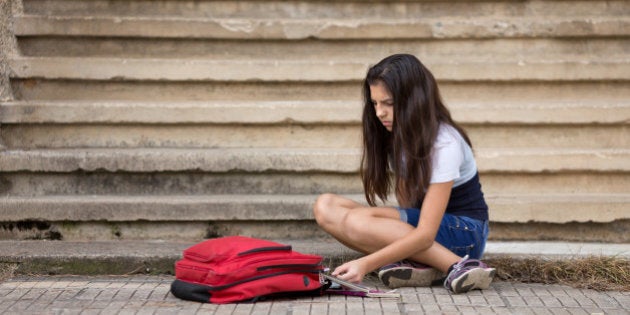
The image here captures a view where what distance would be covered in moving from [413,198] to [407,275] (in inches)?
15.5

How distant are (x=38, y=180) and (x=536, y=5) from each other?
3.46 metres

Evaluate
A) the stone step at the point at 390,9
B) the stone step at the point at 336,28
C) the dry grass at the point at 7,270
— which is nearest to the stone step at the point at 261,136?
the stone step at the point at 336,28

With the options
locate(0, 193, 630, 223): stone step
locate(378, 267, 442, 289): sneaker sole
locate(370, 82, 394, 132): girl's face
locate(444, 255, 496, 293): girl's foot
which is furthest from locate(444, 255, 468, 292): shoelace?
locate(0, 193, 630, 223): stone step

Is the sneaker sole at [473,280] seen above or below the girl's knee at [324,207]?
below

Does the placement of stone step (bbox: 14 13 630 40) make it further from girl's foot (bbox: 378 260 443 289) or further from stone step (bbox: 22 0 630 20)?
girl's foot (bbox: 378 260 443 289)

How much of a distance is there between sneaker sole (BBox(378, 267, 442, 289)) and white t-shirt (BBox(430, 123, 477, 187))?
1.63 ft

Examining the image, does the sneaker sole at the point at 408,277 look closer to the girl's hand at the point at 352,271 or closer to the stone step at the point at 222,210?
the girl's hand at the point at 352,271

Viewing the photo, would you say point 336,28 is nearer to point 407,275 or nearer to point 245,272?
point 407,275

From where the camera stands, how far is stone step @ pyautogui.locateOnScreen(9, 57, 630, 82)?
19.4ft

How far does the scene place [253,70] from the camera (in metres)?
5.93

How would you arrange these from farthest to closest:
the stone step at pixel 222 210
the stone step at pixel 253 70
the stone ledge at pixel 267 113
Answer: the stone step at pixel 253 70 → the stone ledge at pixel 267 113 → the stone step at pixel 222 210

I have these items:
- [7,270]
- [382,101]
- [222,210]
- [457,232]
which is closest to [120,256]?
[7,270]

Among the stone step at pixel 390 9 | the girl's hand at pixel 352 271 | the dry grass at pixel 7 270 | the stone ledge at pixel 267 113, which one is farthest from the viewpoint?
the stone step at pixel 390 9

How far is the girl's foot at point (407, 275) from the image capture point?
4.57 m
